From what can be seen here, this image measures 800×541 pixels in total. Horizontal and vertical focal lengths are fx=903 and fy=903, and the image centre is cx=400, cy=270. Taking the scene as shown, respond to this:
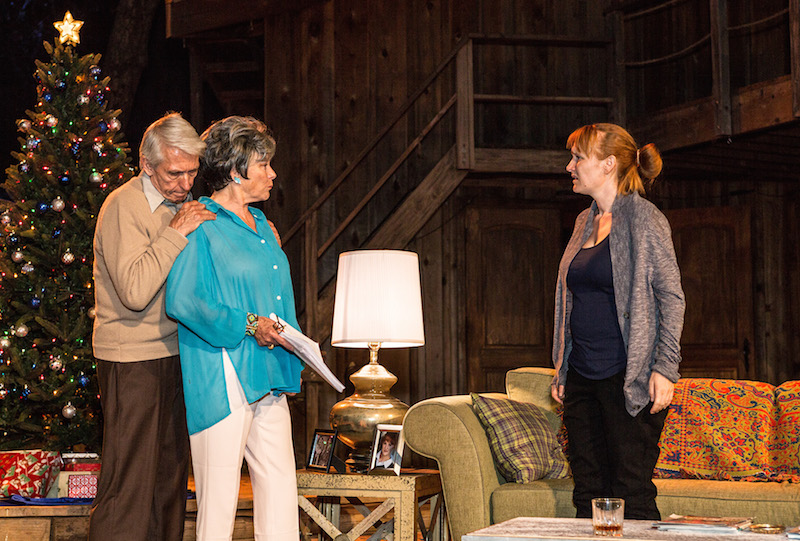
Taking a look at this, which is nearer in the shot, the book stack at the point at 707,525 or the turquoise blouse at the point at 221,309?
the book stack at the point at 707,525

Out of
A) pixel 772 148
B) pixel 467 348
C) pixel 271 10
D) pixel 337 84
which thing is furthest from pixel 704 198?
pixel 271 10

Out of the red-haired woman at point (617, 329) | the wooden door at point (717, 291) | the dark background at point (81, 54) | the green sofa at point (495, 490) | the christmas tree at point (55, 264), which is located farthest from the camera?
the dark background at point (81, 54)

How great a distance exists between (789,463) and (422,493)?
145 centimetres

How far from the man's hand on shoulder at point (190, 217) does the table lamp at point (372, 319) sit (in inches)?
46.2

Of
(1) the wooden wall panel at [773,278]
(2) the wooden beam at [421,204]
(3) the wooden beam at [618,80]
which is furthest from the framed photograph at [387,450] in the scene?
(1) the wooden wall panel at [773,278]

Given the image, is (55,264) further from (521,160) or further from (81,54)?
(81,54)

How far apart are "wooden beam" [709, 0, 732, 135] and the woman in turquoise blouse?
3966mm

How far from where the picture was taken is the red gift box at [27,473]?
379 centimetres

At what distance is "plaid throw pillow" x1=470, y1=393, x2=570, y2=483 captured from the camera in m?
3.47

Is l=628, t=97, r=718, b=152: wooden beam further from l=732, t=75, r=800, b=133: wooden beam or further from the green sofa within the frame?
the green sofa

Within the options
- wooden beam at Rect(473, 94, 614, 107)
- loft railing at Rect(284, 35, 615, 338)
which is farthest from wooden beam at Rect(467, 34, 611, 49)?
wooden beam at Rect(473, 94, 614, 107)

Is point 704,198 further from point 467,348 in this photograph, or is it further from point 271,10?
point 271,10

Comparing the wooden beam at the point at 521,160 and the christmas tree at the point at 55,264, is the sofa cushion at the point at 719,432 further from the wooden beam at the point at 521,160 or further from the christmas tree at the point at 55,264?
the wooden beam at the point at 521,160

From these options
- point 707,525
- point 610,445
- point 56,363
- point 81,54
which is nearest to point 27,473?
point 56,363
